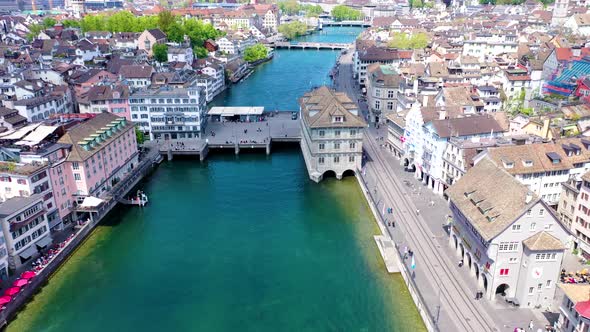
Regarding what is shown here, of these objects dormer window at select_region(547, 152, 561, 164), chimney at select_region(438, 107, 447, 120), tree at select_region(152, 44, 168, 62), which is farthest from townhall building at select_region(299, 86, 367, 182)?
tree at select_region(152, 44, 168, 62)

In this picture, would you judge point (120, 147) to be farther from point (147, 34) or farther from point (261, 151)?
point (147, 34)

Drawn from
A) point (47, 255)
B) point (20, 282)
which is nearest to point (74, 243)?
point (47, 255)

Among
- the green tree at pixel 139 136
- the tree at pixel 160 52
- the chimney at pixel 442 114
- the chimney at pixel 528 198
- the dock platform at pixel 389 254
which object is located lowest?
the dock platform at pixel 389 254

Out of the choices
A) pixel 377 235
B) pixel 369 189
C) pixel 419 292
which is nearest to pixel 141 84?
pixel 369 189

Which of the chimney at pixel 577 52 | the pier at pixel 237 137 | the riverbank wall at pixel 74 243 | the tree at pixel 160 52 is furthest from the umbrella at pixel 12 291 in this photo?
the tree at pixel 160 52

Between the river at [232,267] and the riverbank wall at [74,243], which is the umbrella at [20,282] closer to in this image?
the riverbank wall at [74,243]

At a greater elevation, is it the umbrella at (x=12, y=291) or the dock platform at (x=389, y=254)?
the umbrella at (x=12, y=291)
